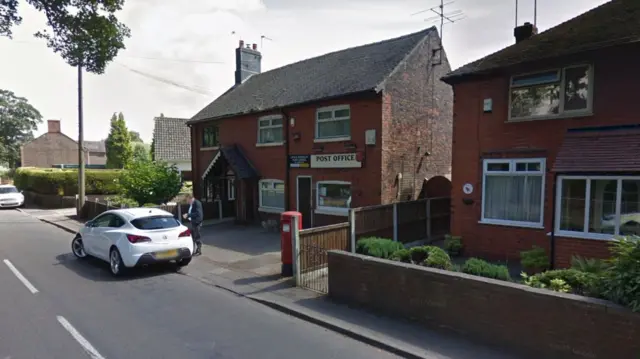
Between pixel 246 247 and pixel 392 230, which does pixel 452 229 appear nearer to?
pixel 392 230

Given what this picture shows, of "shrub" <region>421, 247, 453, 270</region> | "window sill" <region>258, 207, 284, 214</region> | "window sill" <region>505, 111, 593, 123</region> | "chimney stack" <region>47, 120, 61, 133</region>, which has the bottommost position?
"window sill" <region>258, 207, 284, 214</region>

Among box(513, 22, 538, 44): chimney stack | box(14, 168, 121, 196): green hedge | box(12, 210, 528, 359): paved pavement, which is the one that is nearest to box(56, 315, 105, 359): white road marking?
box(12, 210, 528, 359): paved pavement

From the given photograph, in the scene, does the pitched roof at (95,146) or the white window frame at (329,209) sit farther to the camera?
the pitched roof at (95,146)

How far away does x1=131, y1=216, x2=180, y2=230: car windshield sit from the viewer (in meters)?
8.77

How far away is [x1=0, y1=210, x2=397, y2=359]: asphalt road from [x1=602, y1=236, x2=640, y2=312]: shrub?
2716 millimetres

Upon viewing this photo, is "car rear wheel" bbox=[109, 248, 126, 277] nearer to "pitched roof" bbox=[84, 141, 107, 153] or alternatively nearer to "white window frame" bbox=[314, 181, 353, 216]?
"white window frame" bbox=[314, 181, 353, 216]

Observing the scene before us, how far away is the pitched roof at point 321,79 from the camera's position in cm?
1334

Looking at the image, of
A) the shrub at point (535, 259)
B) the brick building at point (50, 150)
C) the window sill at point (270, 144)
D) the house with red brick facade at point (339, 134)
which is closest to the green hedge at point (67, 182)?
the house with red brick facade at point (339, 134)

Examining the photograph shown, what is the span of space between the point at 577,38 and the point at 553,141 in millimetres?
2487

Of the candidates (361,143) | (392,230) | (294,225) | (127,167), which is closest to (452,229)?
(392,230)

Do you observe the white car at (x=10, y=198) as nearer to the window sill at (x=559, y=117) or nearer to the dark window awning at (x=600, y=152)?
the window sill at (x=559, y=117)

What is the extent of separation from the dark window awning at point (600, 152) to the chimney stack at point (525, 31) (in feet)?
13.3

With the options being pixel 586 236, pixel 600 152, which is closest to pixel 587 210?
pixel 586 236

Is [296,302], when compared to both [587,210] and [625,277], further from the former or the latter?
[587,210]
